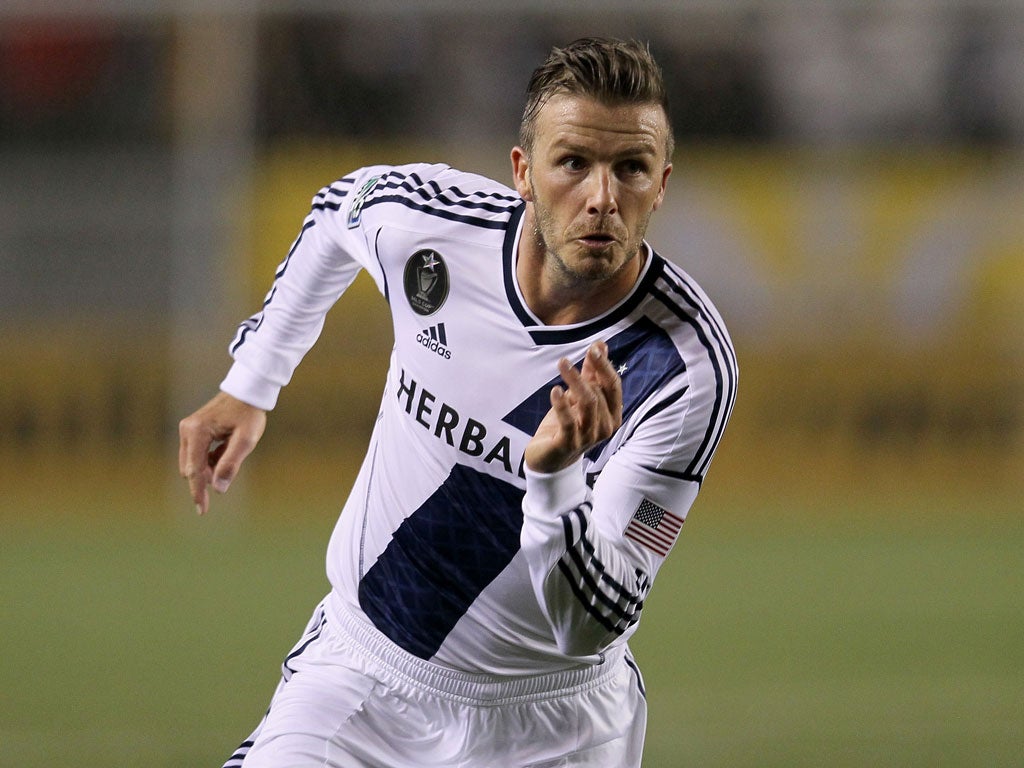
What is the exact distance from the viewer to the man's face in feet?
12.1

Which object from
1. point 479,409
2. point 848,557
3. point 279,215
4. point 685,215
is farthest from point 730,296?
point 479,409

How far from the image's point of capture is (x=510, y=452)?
4102 millimetres

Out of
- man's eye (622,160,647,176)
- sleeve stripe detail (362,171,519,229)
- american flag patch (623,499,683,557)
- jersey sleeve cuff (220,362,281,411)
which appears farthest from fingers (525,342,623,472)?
jersey sleeve cuff (220,362,281,411)

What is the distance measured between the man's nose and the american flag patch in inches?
27.8

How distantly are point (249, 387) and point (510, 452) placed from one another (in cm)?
112

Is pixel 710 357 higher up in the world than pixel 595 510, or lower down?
higher up

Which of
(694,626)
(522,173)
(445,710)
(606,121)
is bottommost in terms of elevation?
(694,626)

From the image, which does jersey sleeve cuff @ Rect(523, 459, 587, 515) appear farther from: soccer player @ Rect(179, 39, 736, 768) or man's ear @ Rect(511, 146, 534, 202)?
man's ear @ Rect(511, 146, 534, 202)

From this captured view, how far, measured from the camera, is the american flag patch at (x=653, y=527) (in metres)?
3.71

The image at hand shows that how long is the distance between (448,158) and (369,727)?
354 inches

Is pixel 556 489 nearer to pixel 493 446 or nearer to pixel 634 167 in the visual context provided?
pixel 493 446

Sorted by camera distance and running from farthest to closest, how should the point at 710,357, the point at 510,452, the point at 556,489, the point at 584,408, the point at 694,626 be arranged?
the point at 694,626
the point at 510,452
the point at 710,357
the point at 556,489
the point at 584,408

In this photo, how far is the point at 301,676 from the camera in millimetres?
4324

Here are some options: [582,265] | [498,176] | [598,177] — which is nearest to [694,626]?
[498,176]
